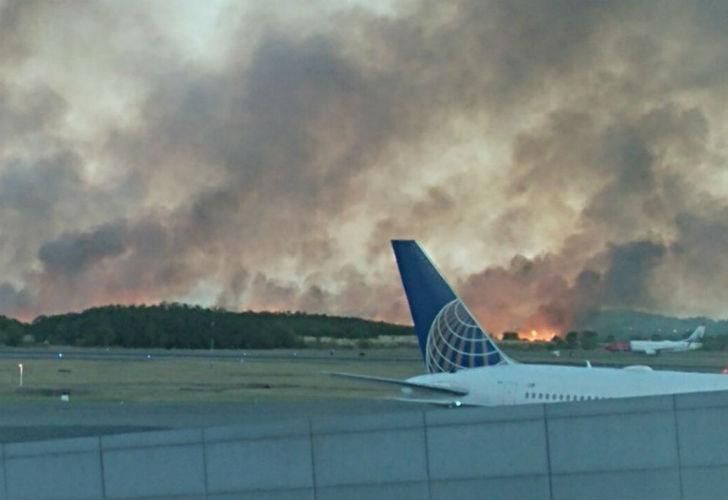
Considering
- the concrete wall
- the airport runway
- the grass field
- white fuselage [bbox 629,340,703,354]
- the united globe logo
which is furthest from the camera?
white fuselage [bbox 629,340,703,354]

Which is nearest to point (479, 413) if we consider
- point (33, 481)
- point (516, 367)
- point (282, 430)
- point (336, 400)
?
point (282, 430)

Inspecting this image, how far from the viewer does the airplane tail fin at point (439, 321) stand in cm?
4159

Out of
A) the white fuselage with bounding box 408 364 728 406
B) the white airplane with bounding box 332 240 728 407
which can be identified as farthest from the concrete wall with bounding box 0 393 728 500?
the white fuselage with bounding box 408 364 728 406

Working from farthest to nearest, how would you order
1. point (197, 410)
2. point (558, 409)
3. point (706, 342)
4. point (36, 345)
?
point (36, 345)
point (706, 342)
point (197, 410)
point (558, 409)

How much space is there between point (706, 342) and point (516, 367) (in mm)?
79630

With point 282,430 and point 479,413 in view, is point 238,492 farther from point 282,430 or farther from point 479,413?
point 479,413

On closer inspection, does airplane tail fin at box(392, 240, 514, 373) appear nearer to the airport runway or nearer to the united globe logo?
the united globe logo

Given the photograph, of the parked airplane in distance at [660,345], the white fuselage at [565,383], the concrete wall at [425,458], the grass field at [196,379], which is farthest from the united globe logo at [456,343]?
the parked airplane in distance at [660,345]

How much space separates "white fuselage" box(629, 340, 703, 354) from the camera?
110438 millimetres

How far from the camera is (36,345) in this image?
13388 cm

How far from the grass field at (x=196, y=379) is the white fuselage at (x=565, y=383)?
1774cm

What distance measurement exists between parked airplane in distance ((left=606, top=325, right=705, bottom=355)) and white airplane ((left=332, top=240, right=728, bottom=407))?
64.9 meters

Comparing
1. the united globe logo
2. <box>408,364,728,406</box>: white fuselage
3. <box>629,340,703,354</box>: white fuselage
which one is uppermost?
the united globe logo

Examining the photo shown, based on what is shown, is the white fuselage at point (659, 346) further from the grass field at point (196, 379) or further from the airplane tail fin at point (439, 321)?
the airplane tail fin at point (439, 321)
